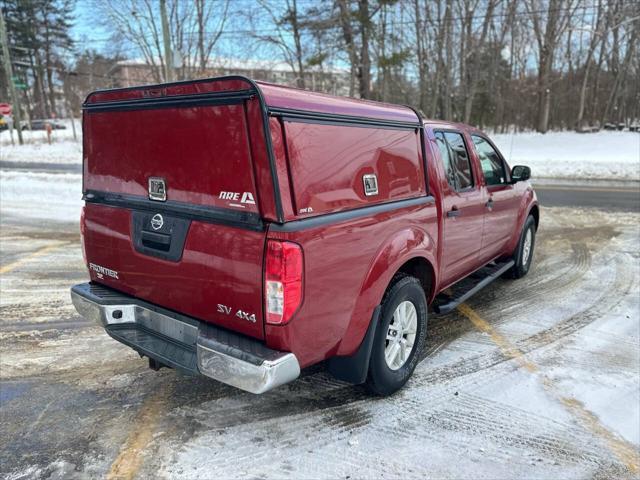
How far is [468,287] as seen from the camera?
473cm

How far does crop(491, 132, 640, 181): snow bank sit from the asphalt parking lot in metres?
13.9

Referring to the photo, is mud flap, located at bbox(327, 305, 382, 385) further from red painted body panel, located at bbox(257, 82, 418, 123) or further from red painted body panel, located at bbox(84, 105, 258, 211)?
red painted body panel, located at bbox(257, 82, 418, 123)

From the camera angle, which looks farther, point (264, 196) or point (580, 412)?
point (580, 412)

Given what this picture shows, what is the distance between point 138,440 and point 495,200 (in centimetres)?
393

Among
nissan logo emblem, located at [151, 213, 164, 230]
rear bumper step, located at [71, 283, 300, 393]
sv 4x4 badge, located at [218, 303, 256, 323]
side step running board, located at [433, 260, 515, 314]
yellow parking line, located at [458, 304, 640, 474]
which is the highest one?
nissan logo emblem, located at [151, 213, 164, 230]

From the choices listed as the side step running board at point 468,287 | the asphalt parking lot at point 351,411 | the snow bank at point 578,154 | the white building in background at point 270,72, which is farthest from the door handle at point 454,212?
the white building in background at point 270,72

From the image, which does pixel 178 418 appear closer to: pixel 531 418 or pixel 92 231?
pixel 92 231

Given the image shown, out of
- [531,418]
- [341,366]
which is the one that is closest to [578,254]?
[531,418]

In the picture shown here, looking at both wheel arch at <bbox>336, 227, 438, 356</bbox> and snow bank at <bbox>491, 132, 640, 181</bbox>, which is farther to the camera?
snow bank at <bbox>491, 132, 640, 181</bbox>

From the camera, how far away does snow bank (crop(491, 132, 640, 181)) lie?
60.3 feet

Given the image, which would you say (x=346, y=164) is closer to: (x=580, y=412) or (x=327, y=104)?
(x=327, y=104)

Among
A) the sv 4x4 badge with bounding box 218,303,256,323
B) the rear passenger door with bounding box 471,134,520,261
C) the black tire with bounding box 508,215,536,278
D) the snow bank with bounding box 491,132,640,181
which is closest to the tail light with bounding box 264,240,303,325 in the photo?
the sv 4x4 badge with bounding box 218,303,256,323

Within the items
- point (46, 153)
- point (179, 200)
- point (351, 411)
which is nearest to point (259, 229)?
point (179, 200)

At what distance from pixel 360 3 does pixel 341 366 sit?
24633mm
